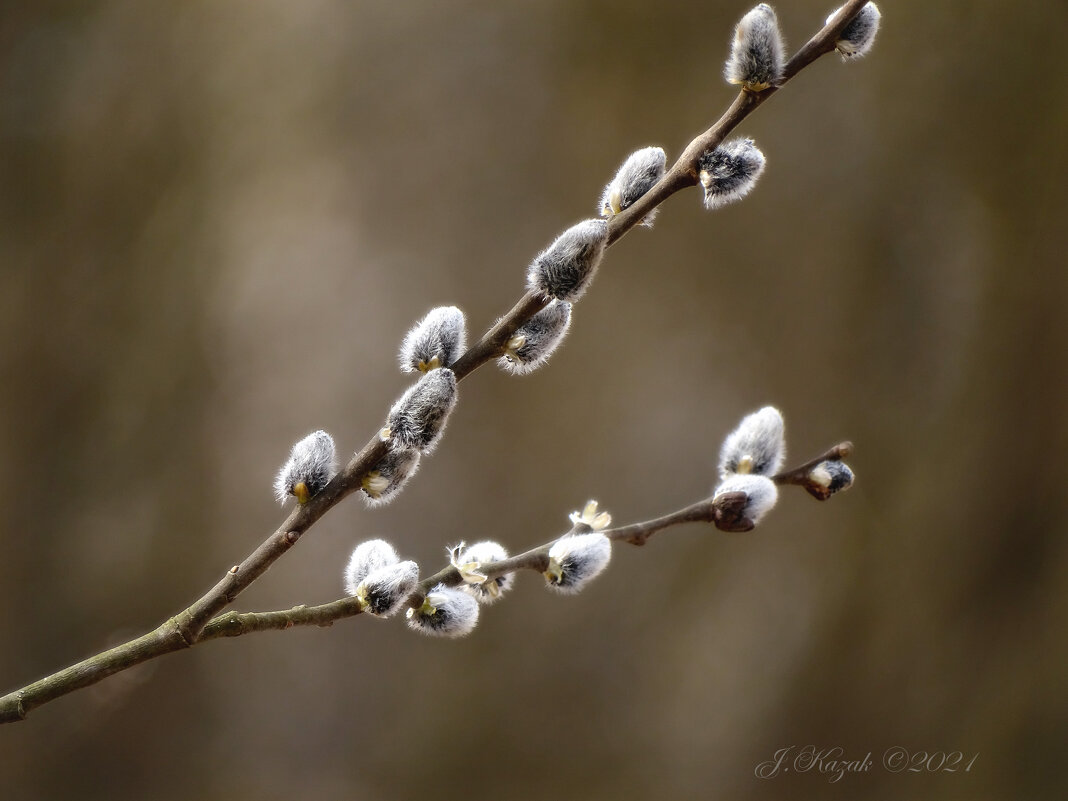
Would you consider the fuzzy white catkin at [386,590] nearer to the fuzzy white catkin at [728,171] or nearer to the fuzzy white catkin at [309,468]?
the fuzzy white catkin at [309,468]

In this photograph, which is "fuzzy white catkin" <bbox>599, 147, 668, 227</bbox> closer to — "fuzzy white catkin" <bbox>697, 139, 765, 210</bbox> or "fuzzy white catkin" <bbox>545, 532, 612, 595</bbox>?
"fuzzy white catkin" <bbox>697, 139, 765, 210</bbox>

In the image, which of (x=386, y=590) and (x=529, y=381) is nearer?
(x=386, y=590)

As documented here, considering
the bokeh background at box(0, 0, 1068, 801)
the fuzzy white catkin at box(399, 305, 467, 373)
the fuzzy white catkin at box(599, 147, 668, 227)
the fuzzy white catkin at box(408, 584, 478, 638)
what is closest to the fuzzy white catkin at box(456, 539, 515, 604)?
the fuzzy white catkin at box(408, 584, 478, 638)

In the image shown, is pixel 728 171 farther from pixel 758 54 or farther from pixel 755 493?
pixel 755 493

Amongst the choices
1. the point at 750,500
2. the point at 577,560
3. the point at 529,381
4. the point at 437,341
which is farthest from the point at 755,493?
the point at 529,381

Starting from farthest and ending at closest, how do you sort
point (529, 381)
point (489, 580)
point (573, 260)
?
point (529, 381)
point (489, 580)
point (573, 260)
